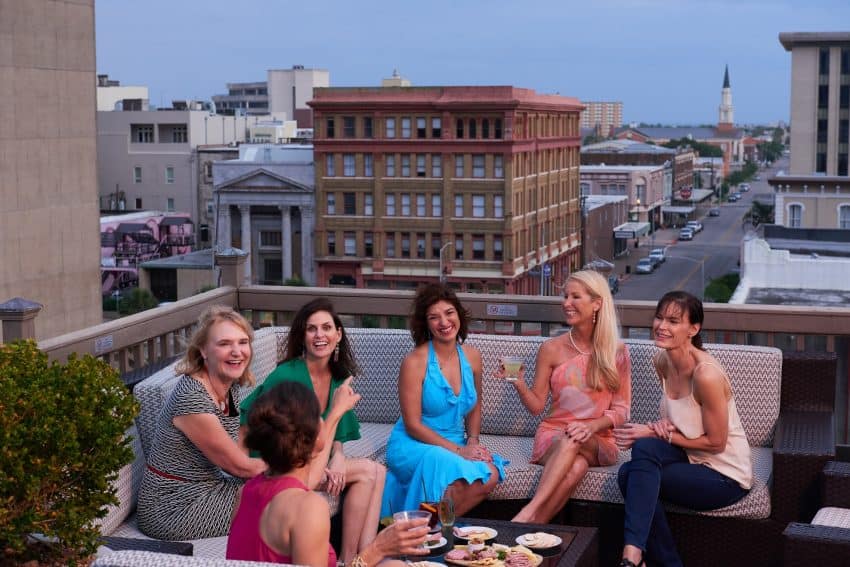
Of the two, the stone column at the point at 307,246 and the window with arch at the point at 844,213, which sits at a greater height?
the window with arch at the point at 844,213

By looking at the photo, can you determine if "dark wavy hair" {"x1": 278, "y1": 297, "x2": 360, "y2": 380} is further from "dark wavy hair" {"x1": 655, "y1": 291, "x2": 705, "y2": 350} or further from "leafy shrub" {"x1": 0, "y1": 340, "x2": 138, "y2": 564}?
"dark wavy hair" {"x1": 655, "y1": 291, "x2": 705, "y2": 350}

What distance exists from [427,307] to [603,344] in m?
0.84

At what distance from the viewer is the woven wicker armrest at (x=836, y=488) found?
5.28m

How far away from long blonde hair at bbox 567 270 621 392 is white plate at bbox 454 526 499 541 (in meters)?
1.40

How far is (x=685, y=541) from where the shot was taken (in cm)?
549

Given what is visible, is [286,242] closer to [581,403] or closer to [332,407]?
[581,403]

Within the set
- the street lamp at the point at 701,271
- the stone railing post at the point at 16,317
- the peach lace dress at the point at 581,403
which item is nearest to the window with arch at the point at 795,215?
the street lamp at the point at 701,271

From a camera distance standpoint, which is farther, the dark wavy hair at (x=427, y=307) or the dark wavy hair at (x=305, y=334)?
the dark wavy hair at (x=427, y=307)

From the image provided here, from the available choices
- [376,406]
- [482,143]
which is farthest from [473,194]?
[376,406]

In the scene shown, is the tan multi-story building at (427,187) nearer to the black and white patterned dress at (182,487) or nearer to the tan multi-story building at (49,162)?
the tan multi-story building at (49,162)

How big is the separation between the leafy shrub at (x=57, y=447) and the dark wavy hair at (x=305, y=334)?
4.14ft

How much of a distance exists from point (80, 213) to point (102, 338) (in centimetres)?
3854

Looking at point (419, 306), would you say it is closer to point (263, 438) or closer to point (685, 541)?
point (685, 541)

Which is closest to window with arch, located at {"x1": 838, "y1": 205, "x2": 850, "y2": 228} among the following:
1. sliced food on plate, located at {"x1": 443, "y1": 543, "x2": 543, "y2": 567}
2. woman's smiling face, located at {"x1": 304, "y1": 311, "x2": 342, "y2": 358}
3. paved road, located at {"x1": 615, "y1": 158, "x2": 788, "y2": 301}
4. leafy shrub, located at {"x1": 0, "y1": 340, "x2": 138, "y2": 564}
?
paved road, located at {"x1": 615, "y1": 158, "x2": 788, "y2": 301}
